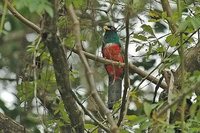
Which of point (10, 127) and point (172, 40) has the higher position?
point (172, 40)

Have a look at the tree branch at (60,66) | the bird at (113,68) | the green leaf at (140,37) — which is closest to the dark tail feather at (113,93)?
the bird at (113,68)

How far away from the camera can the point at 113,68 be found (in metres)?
3.98

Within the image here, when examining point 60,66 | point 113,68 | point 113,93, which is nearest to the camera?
point 60,66

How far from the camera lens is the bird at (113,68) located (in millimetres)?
3742

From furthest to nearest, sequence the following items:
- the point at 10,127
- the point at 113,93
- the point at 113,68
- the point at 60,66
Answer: the point at 113,68 → the point at 113,93 → the point at 10,127 → the point at 60,66

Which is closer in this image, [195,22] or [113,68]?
[195,22]

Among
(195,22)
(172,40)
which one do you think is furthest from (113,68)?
(195,22)

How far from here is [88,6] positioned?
2604 millimetres

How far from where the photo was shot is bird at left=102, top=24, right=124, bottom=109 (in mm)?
3742

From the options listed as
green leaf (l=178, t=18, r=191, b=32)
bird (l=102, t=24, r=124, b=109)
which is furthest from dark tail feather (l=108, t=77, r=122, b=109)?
green leaf (l=178, t=18, r=191, b=32)

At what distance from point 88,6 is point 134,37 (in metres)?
0.58

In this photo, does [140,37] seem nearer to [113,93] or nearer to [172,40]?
[172,40]

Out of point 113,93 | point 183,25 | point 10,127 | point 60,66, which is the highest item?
point 183,25

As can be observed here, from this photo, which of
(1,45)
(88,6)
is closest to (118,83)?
(1,45)
